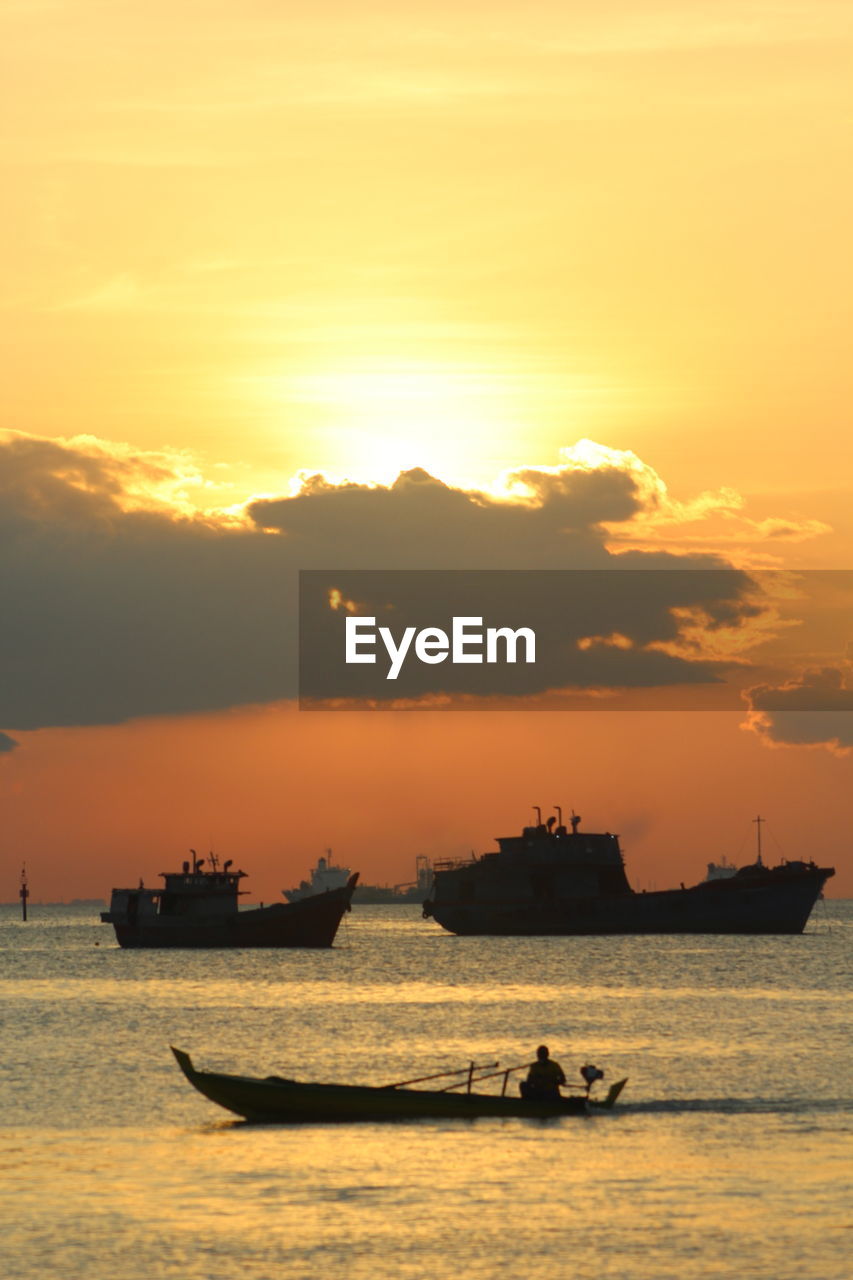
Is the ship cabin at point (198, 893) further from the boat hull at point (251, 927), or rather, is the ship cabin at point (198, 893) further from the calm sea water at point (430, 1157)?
the calm sea water at point (430, 1157)

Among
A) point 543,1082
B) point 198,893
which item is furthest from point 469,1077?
point 198,893

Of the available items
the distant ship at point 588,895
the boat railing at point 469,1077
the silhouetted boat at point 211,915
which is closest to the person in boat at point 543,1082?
the boat railing at point 469,1077

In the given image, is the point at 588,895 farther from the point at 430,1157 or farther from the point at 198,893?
the point at 430,1157

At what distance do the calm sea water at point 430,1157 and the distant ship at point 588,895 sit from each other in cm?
8106

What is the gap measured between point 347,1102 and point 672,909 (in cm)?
13926

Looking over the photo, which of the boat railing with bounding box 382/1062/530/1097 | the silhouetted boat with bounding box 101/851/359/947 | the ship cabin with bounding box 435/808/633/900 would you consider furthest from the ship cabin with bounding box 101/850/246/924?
the boat railing with bounding box 382/1062/530/1097

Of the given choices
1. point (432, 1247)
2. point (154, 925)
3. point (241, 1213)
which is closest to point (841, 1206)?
point (432, 1247)

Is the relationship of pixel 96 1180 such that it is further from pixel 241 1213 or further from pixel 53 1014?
pixel 53 1014

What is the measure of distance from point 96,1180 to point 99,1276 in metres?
9.76

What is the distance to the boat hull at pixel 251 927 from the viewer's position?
158 metres

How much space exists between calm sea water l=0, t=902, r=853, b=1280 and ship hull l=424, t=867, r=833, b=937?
8406cm

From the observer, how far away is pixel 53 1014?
103000 mm

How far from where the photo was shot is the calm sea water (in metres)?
38.5

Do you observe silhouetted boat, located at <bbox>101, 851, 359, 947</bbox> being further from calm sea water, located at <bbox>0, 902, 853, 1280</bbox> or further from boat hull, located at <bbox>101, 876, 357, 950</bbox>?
calm sea water, located at <bbox>0, 902, 853, 1280</bbox>
